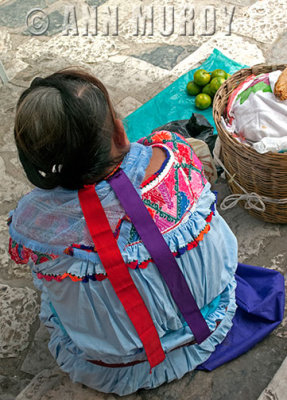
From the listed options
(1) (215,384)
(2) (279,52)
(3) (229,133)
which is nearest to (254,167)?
(3) (229,133)

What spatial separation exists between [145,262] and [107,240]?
0.52 feet

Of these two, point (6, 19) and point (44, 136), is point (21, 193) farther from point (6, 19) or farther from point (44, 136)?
point (6, 19)

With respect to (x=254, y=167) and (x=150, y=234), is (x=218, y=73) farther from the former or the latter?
(x=150, y=234)

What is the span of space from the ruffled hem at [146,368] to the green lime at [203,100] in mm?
1704

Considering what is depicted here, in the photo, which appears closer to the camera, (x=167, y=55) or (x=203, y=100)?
(x=203, y=100)

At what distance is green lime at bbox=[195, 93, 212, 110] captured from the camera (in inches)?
132

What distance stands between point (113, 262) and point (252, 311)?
0.78 metres

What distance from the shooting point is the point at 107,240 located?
158 centimetres

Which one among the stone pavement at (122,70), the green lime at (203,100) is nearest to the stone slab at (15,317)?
the stone pavement at (122,70)

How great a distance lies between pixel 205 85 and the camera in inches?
135

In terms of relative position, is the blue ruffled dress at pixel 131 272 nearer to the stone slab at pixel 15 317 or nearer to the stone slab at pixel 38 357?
the stone slab at pixel 38 357

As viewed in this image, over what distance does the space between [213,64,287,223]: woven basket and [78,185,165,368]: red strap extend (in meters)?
0.96

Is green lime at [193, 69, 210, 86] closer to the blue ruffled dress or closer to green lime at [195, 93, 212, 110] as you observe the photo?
green lime at [195, 93, 212, 110]

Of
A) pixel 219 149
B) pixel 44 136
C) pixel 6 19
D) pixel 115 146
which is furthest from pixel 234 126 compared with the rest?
pixel 6 19
